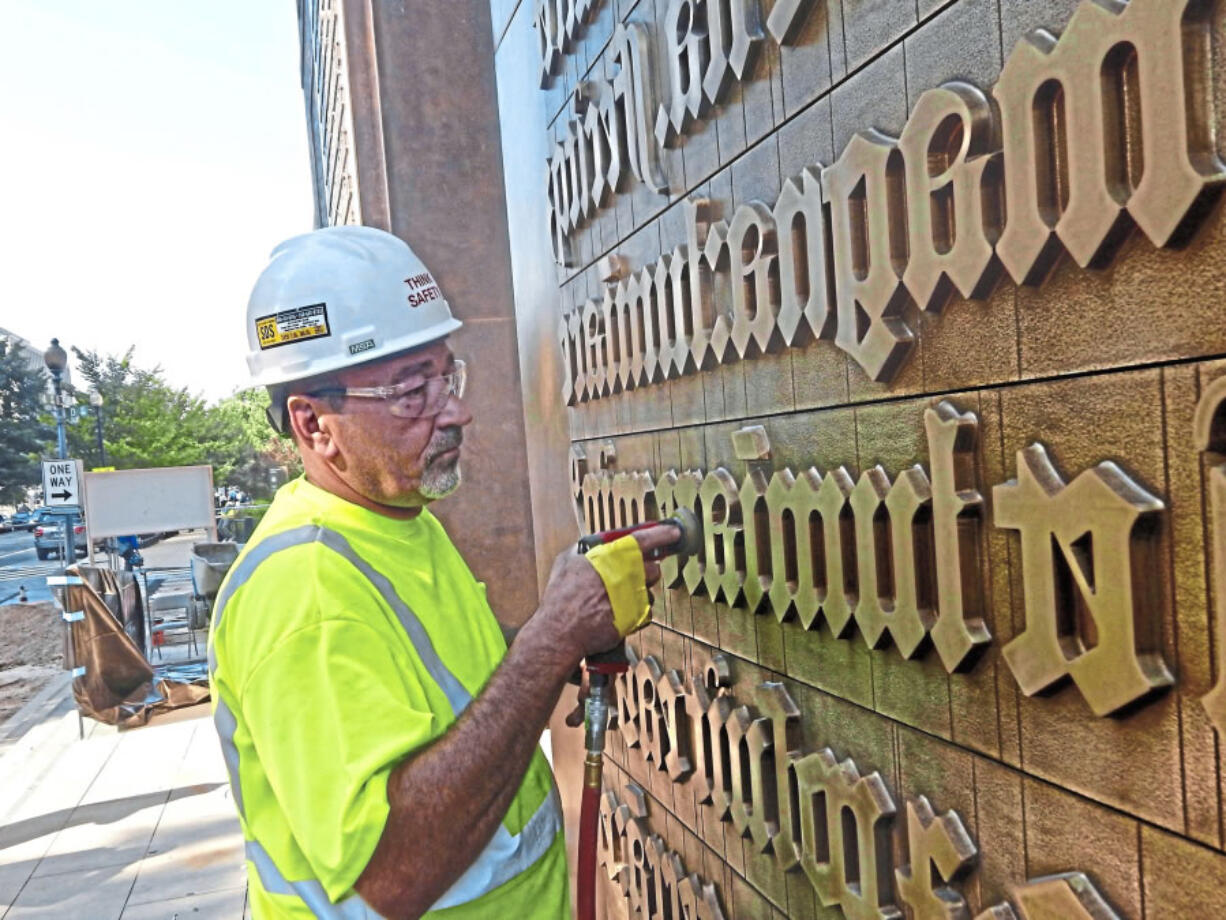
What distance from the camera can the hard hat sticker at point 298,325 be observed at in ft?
6.97

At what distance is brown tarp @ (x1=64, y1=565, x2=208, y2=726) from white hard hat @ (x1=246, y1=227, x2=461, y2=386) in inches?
347

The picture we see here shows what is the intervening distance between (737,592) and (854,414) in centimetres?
63

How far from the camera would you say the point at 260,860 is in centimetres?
201

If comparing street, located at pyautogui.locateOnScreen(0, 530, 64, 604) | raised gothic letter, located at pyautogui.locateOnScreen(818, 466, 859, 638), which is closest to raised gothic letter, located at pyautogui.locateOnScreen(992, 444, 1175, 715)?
raised gothic letter, located at pyautogui.locateOnScreen(818, 466, 859, 638)

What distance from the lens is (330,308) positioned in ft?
7.00

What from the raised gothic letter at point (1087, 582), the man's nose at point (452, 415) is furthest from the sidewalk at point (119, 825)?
the raised gothic letter at point (1087, 582)

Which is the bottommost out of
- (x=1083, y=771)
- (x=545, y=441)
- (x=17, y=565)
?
(x=17, y=565)

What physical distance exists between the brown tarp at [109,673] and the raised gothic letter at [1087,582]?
1009 centimetres

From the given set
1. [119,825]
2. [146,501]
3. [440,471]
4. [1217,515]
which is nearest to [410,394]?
[440,471]

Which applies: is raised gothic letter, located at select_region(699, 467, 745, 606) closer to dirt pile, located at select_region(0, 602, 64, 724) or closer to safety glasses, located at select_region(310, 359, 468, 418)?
safety glasses, located at select_region(310, 359, 468, 418)

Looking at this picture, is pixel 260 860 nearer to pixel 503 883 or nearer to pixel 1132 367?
pixel 503 883

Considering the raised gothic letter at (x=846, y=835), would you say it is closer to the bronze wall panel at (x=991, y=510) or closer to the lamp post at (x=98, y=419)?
the bronze wall panel at (x=991, y=510)

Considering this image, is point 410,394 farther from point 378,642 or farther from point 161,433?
point 161,433

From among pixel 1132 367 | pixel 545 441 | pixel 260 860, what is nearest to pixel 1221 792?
pixel 1132 367
